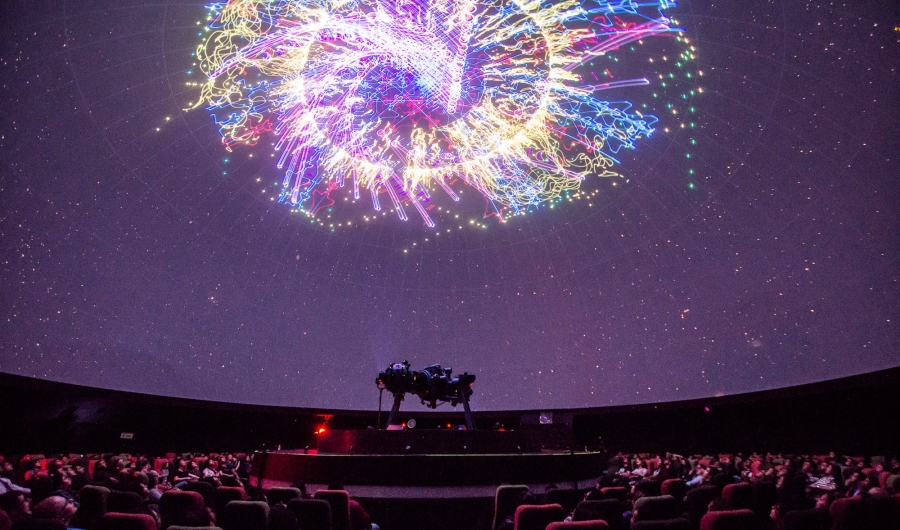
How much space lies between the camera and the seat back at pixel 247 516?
563 cm

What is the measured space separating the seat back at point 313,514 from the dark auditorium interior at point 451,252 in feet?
0.13

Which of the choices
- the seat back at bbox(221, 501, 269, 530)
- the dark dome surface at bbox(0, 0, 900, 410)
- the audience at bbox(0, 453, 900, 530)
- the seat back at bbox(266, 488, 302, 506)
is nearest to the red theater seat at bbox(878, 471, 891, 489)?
the audience at bbox(0, 453, 900, 530)

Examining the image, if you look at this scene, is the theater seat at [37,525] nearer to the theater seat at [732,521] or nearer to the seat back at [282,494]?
the seat back at [282,494]

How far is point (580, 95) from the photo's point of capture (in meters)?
12.6

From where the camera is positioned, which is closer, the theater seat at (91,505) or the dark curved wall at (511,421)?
the theater seat at (91,505)

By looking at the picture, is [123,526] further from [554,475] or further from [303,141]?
[303,141]

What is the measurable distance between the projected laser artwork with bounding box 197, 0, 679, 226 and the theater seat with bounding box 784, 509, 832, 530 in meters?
9.10

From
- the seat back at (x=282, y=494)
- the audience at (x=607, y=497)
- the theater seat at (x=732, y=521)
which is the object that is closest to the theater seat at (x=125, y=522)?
the audience at (x=607, y=497)

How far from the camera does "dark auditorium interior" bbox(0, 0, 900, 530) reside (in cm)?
1034

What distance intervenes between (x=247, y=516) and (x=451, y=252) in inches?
581

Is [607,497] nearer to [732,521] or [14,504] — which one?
[732,521]

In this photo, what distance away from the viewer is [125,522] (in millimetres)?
3986

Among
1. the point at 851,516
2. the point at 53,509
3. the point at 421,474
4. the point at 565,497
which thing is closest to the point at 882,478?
the point at 565,497

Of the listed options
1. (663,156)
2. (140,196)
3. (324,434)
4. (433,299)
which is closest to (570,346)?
(433,299)
